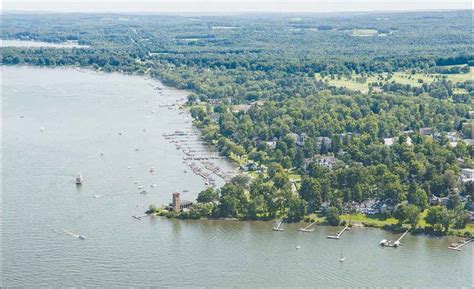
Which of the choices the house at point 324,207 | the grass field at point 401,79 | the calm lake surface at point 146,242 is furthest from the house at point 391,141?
the grass field at point 401,79

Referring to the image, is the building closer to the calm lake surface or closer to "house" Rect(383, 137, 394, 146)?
the calm lake surface

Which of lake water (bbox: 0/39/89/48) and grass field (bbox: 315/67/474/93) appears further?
lake water (bbox: 0/39/89/48)

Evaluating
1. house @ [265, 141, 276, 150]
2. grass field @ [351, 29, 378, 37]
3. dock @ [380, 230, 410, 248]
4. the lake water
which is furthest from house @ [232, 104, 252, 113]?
grass field @ [351, 29, 378, 37]

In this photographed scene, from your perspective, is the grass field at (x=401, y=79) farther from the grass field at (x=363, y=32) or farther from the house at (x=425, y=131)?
the grass field at (x=363, y=32)

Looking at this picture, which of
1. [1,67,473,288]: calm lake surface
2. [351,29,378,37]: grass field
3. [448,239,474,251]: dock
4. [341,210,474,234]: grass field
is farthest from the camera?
[351,29,378,37]: grass field

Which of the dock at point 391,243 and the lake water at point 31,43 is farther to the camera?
the lake water at point 31,43

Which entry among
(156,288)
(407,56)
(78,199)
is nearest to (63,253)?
(156,288)
